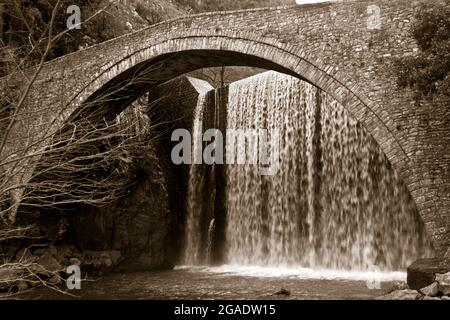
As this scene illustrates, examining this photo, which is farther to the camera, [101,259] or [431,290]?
[101,259]

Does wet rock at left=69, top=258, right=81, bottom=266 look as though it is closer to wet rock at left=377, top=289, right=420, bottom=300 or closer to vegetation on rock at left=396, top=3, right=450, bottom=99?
wet rock at left=377, top=289, right=420, bottom=300

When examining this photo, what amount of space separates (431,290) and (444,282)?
24 cm

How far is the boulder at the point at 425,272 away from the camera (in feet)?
23.2

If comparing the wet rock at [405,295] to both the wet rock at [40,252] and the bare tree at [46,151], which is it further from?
the wet rock at [40,252]

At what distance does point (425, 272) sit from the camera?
7.15 m

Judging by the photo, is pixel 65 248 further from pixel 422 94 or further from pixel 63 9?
pixel 422 94

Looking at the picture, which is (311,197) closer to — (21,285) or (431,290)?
(431,290)

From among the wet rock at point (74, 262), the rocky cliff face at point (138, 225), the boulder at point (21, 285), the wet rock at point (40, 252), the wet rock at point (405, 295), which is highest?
the rocky cliff face at point (138, 225)

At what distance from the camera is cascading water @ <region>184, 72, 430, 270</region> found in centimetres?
1246

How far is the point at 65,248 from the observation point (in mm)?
14586

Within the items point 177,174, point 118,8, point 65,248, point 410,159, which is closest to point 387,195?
point 410,159

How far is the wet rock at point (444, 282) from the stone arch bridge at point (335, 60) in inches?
36.8

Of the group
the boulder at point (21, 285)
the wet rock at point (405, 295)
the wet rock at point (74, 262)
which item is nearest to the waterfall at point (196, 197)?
the wet rock at point (74, 262)

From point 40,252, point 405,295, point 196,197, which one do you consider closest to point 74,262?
point 40,252
